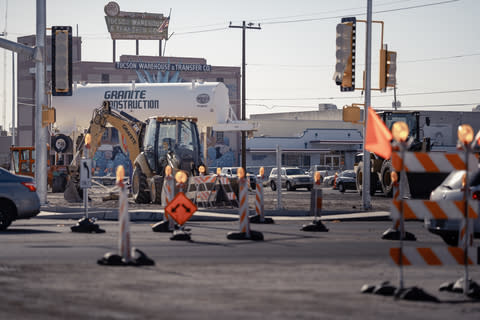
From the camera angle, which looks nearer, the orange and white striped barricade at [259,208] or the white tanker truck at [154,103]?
the orange and white striped barricade at [259,208]

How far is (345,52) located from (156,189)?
27.4 ft

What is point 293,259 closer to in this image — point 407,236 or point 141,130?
point 407,236

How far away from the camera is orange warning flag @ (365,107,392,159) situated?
913cm

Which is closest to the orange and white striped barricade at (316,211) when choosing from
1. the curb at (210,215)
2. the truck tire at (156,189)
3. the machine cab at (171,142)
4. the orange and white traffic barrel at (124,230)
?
the curb at (210,215)

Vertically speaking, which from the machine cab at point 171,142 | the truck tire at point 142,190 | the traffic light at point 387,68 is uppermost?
the traffic light at point 387,68

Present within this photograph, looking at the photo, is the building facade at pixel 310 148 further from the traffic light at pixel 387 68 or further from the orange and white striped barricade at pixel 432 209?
the orange and white striped barricade at pixel 432 209

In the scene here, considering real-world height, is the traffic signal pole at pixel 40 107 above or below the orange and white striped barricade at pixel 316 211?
above

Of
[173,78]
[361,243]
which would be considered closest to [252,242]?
[361,243]

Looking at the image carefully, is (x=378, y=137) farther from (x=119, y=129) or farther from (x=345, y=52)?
(x=119, y=129)

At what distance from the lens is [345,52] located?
24.5m

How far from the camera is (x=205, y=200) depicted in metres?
26.0

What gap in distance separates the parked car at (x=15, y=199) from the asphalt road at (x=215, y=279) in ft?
4.06

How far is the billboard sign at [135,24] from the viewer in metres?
98.7

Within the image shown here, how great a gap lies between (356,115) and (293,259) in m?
13.2
